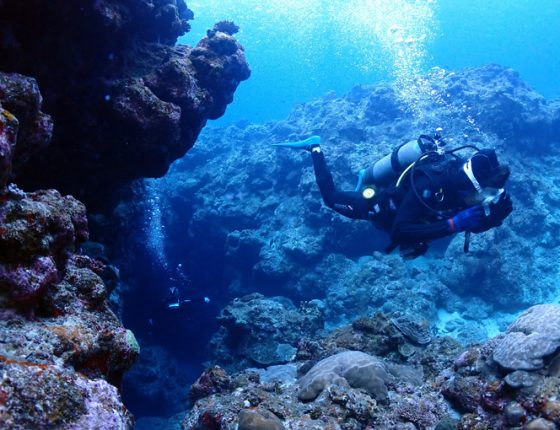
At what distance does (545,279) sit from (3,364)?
1423 centimetres

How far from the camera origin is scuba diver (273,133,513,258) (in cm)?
493

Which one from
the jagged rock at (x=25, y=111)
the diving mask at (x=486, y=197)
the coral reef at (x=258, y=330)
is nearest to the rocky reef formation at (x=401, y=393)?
the diving mask at (x=486, y=197)

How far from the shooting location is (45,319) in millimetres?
2576

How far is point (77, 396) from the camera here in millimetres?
2053

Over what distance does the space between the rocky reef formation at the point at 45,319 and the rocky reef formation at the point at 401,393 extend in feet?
5.03

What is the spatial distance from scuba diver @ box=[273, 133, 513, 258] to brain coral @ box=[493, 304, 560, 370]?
143 centimetres

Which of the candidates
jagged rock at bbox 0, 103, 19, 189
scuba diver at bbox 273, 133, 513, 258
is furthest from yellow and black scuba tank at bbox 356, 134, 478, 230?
jagged rock at bbox 0, 103, 19, 189

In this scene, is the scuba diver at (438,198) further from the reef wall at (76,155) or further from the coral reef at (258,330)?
the reef wall at (76,155)

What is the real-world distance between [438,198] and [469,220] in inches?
24.9

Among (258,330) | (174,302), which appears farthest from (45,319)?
(174,302)

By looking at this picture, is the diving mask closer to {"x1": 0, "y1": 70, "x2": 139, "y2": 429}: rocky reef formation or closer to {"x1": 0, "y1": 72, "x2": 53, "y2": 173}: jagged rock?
{"x1": 0, "y1": 70, "x2": 139, "y2": 429}: rocky reef formation

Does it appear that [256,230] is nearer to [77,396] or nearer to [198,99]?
[198,99]

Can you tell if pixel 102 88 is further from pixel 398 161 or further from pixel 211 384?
pixel 398 161

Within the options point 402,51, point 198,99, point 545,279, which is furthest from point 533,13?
point 198,99
